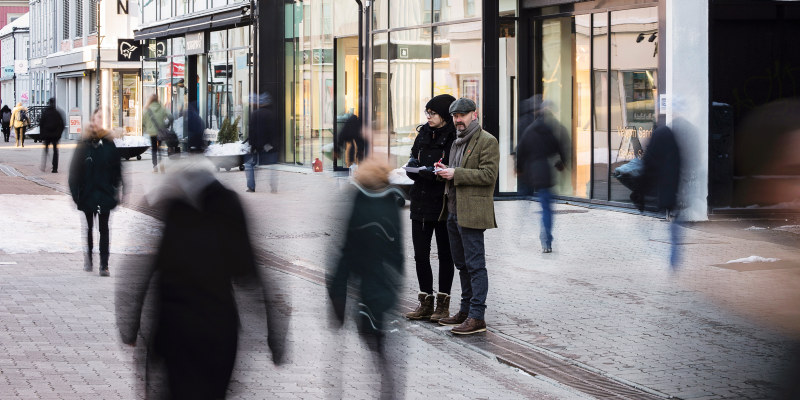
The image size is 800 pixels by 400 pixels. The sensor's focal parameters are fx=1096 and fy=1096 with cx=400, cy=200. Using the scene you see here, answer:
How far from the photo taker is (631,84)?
58.3 ft

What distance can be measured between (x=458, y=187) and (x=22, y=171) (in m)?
23.8

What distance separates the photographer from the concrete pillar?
53.2 ft

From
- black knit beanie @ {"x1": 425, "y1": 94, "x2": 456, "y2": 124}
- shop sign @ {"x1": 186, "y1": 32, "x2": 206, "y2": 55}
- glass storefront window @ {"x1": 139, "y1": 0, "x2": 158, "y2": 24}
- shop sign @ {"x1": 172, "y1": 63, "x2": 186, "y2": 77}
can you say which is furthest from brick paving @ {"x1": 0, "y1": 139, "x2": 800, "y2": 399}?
glass storefront window @ {"x1": 139, "y1": 0, "x2": 158, "y2": 24}

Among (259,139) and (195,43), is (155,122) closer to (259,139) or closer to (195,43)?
(259,139)

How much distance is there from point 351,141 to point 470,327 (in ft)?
52.6

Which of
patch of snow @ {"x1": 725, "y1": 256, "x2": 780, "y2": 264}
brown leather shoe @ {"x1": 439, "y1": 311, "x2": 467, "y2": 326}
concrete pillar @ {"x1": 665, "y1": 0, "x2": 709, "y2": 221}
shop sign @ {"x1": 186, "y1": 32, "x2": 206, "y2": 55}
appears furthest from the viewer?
shop sign @ {"x1": 186, "y1": 32, "x2": 206, "y2": 55}

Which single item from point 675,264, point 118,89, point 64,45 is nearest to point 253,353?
point 675,264

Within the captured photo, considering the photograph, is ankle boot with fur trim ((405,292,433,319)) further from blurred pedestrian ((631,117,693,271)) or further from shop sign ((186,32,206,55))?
shop sign ((186,32,206,55))

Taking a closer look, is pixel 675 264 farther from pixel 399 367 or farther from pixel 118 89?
pixel 118 89

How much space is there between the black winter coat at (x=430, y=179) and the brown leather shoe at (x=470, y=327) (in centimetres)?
84

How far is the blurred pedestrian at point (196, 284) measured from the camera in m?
4.60

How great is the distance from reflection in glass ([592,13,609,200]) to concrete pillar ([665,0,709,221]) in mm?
2117

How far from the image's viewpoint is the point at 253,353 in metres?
7.74

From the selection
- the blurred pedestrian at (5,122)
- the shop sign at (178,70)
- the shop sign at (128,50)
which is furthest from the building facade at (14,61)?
→ the shop sign at (178,70)
